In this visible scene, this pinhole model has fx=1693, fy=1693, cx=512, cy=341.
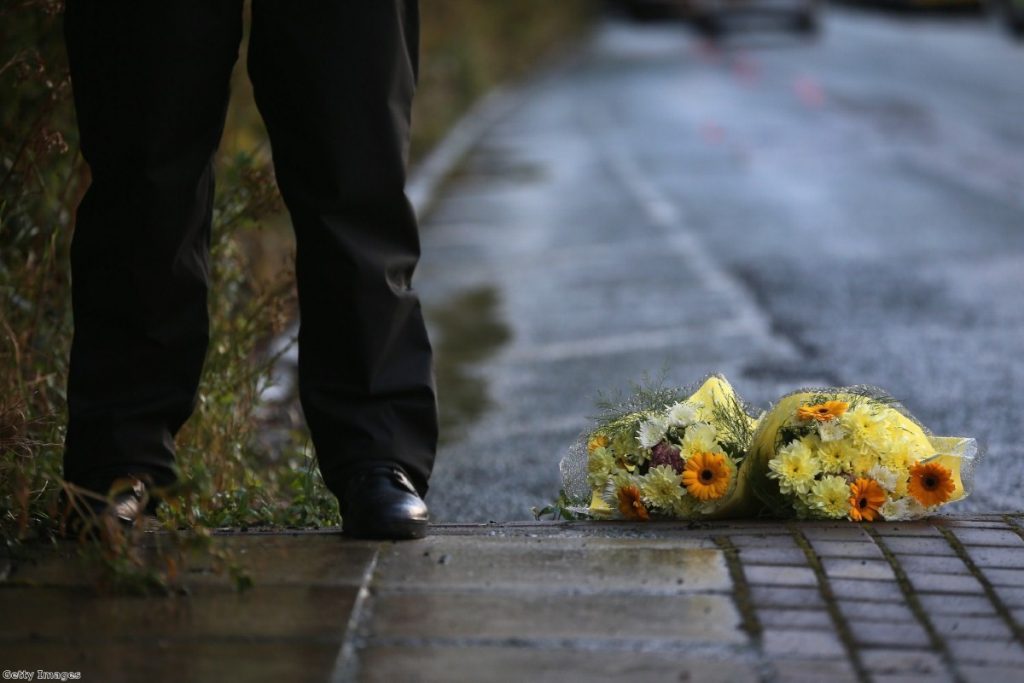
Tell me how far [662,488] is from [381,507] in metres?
0.58

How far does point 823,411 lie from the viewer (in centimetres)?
326

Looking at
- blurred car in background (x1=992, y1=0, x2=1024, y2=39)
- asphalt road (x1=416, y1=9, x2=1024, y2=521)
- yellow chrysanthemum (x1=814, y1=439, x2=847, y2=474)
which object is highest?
yellow chrysanthemum (x1=814, y1=439, x2=847, y2=474)

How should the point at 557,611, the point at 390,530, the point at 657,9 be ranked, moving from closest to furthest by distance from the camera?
the point at 557,611
the point at 390,530
the point at 657,9

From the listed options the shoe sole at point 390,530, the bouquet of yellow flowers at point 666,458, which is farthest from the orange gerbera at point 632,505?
the shoe sole at point 390,530

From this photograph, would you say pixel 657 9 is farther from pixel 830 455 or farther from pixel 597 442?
pixel 830 455

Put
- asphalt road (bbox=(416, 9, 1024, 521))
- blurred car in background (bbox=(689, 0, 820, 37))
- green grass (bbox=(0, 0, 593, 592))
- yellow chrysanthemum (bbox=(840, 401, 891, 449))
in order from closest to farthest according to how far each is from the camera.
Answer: green grass (bbox=(0, 0, 593, 592)), yellow chrysanthemum (bbox=(840, 401, 891, 449)), asphalt road (bbox=(416, 9, 1024, 521)), blurred car in background (bbox=(689, 0, 820, 37))

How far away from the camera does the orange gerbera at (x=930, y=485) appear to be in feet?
10.5

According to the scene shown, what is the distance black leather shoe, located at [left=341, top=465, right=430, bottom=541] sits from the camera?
9.56 feet

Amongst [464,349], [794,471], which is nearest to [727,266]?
[464,349]

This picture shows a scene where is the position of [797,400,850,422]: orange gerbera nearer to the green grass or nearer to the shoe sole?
the shoe sole

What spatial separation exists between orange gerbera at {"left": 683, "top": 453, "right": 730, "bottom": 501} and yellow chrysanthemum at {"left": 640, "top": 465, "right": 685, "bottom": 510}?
0.02 metres

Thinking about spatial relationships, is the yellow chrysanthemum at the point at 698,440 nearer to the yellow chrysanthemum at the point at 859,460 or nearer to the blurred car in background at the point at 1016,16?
the yellow chrysanthemum at the point at 859,460

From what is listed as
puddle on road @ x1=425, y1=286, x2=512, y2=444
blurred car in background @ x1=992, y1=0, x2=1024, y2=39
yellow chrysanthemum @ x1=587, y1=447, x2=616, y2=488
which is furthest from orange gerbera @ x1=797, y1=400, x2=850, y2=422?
blurred car in background @ x1=992, y1=0, x2=1024, y2=39

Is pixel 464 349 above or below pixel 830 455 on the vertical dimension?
below
